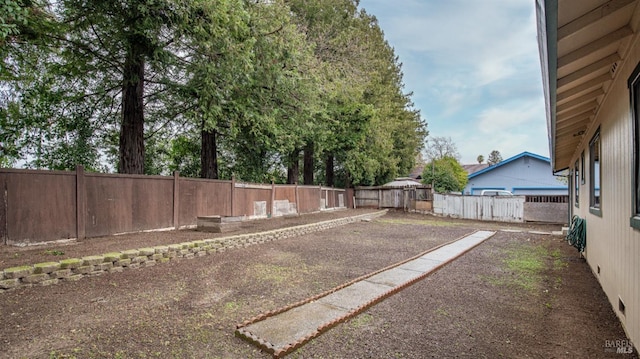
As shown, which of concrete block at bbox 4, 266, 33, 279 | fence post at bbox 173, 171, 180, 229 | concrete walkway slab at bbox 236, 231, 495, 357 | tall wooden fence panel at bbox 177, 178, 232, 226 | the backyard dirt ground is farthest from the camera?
tall wooden fence panel at bbox 177, 178, 232, 226

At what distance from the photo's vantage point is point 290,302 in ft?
12.8

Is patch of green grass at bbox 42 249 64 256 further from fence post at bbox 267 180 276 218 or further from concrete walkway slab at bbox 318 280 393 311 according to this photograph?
fence post at bbox 267 180 276 218

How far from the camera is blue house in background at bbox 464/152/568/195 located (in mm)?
21891

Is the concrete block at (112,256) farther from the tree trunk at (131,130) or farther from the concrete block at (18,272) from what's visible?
the tree trunk at (131,130)

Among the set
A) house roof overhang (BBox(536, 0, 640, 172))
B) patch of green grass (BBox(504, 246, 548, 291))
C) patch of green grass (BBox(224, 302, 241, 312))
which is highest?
house roof overhang (BBox(536, 0, 640, 172))

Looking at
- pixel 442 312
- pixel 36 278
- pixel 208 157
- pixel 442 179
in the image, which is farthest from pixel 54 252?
pixel 442 179

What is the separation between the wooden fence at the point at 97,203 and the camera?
17.7ft

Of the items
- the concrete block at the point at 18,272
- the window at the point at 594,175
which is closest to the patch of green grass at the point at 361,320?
the concrete block at the point at 18,272

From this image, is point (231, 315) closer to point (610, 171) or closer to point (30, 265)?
point (30, 265)

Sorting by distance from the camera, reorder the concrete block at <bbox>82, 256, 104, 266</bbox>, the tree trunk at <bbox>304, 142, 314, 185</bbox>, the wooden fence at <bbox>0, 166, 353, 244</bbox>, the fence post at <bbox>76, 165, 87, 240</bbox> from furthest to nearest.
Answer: the tree trunk at <bbox>304, 142, 314, 185</bbox>, the fence post at <bbox>76, 165, 87, 240</bbox>, the wooden fence at <bbox>0, 166, 353, 244</bbox>, the concrete block at <bbox>82, 256, 104, 266</bbox>

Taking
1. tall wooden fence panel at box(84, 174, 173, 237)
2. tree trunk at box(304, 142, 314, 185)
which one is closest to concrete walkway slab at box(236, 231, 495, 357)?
tall wooden fence panel at box(84, 174, 173, 237)

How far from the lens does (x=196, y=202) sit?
29.8 feet

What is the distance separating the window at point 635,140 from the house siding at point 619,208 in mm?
99

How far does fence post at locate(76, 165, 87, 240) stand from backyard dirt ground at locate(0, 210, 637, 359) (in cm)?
47
